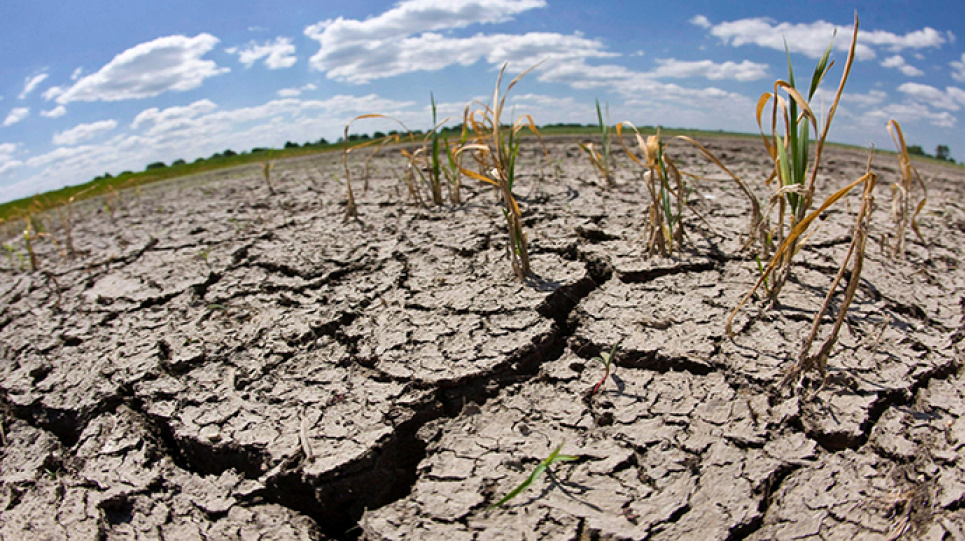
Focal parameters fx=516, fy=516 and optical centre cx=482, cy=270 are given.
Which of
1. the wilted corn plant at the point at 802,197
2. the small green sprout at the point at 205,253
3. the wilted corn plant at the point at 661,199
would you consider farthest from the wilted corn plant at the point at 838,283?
the small green sprout at the point at 205,253

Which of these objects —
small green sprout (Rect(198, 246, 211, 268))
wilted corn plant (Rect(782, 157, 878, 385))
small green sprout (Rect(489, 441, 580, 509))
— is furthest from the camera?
small green sprout (Rect(198, 246, 211, 268))

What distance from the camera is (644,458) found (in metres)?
1.16

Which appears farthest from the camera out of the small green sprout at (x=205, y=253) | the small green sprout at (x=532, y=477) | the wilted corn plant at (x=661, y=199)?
the small green sprout at (x=205, y=253)

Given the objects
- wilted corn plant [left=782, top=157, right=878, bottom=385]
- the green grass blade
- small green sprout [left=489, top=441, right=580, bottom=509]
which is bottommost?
small green sprout [left=489, top=441, right=580, bottom=509]

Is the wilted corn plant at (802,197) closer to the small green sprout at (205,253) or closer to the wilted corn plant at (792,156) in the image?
the wilted corn plant at (792,156)

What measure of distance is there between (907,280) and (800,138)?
2.46 ft

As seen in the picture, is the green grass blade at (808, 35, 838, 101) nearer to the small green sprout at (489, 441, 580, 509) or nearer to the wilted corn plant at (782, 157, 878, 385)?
the wilted corn plant at (782, 157, 878, 385)

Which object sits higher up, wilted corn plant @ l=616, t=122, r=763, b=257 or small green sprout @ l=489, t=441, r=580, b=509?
wilted corn plant @ l=616, t=122, r=763, b=257

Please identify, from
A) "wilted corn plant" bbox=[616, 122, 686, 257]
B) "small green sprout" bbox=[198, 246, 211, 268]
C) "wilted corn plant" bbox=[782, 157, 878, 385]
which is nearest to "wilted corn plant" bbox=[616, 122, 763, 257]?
"wilted corn plant" bbox=[616, 122, 686, 257]

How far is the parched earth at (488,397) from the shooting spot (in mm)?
1082

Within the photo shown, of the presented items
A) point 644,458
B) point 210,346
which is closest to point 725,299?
point 644,458

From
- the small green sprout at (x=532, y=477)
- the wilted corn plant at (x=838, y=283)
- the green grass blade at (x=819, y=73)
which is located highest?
the green grass blade at (x=819, y=73)

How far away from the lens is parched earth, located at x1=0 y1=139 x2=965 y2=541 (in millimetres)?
1082

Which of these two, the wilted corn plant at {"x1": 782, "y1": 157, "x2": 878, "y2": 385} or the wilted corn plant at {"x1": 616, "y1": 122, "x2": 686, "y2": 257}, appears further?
the wilted corn plant at {"x1": 616, "y1": 122, "x2": 686, "y2": 257}
